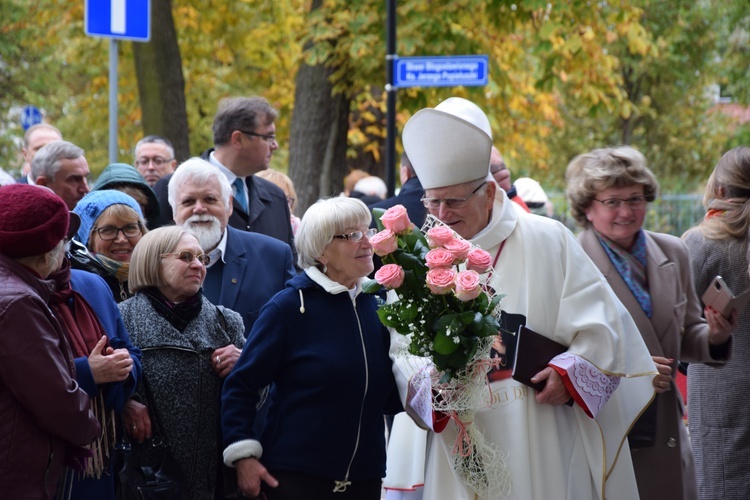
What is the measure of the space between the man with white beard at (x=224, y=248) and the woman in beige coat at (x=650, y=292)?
1.59 metres

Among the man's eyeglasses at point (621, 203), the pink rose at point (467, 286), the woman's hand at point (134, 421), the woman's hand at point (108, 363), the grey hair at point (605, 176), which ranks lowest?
the woman's hand at point (134, 421)

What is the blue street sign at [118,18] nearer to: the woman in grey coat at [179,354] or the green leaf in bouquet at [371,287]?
the woman in grey coat at [179,354]

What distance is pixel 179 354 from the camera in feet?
15.5

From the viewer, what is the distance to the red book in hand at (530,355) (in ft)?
13.8

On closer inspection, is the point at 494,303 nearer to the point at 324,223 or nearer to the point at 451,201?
the point at 451,201

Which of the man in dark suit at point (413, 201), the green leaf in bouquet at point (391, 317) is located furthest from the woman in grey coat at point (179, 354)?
the man in dark suit at point (413, 201)

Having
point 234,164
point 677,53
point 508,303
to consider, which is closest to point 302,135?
point 234,164

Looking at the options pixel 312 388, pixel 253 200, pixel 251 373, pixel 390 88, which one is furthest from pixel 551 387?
pixel 390 88

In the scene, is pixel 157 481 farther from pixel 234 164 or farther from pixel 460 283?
pixel 234 164

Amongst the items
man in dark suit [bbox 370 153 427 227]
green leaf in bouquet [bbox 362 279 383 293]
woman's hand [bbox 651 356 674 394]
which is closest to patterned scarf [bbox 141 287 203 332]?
green leaf in bouquet [bbox 362 279 383 293]

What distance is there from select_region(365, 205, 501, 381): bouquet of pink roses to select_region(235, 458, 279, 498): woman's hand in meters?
0.83

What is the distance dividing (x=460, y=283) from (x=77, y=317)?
62.1 inches

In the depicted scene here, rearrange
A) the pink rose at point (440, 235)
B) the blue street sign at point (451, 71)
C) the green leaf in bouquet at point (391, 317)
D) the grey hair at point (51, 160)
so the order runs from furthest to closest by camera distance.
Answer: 1. the blue street sign at point (451, 71)
2. the grey hair at point (51, 160)
3. the green leaf in bouquet at point (391, 317)
4. the pink rose at point (440, 235)

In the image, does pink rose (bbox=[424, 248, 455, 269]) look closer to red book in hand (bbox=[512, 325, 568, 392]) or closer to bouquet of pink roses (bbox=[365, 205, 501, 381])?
Answer: bouquet of pink roses (bbox=[365, 205, 501, 381])
